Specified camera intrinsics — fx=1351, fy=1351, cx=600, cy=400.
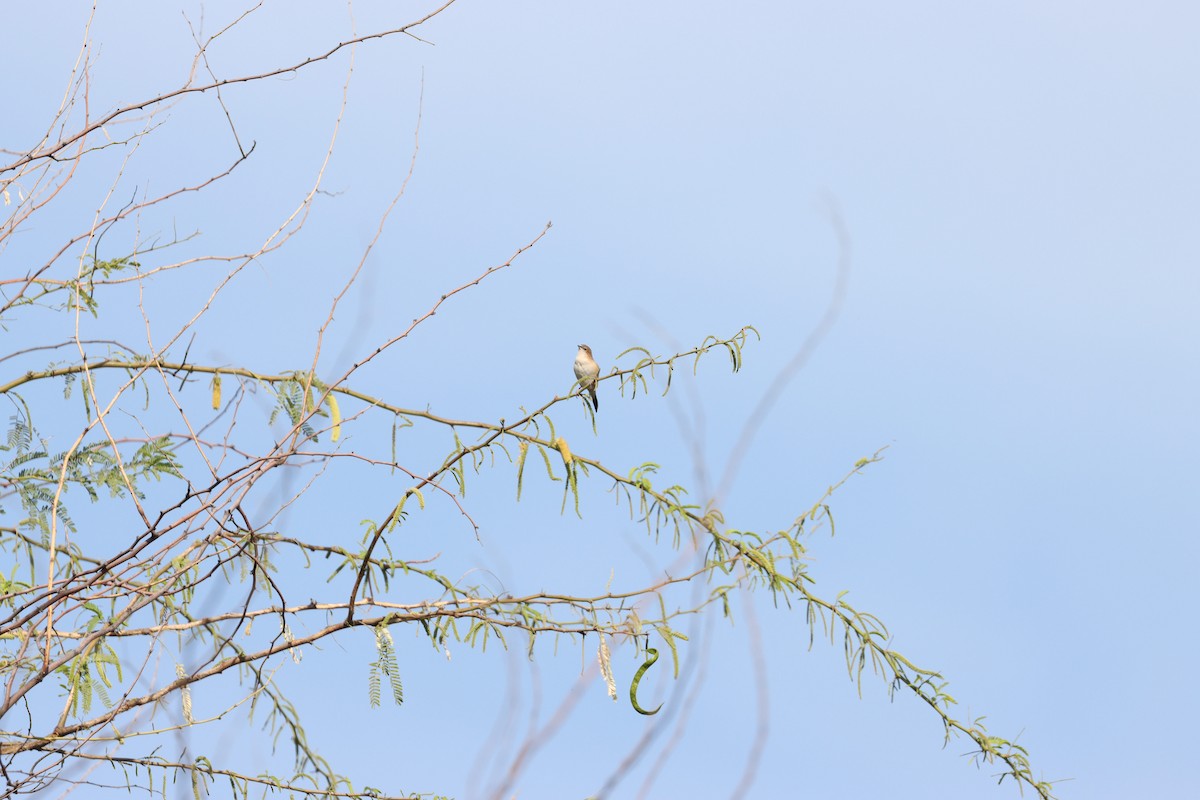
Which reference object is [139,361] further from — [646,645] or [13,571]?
[646,645]

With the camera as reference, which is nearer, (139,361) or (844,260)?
(844,260)

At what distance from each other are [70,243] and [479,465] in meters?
1.24

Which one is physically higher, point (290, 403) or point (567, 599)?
point (290, 403)

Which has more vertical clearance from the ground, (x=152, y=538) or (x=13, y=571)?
(x=13, y=571)

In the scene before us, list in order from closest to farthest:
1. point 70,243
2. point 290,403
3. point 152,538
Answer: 1. point 152,538
2. point 70,243
3. point 290,403

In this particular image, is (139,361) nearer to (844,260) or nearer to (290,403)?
(290,403)

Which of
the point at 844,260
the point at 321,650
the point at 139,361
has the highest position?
the point at 139,361

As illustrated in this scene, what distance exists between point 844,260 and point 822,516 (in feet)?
4.73

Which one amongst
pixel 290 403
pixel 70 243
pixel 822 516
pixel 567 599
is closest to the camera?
pixel 567 599

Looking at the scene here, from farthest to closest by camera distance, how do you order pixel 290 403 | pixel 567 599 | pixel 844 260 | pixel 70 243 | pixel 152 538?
1. pixel 290 403
2. pixel 70 243
3. pixel 567 599
4. pixel 152 538
5. pixel 844 260

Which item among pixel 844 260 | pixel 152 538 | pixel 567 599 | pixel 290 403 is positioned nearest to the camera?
pixel 844 260

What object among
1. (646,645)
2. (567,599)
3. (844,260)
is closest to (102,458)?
(567,599)

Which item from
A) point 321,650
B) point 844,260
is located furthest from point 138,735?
point 844,260

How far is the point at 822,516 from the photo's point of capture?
3.24m
